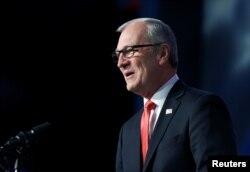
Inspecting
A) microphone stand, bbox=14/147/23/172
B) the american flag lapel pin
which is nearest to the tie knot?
the american flag lapel pin

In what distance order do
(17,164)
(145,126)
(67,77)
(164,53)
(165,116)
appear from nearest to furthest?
(17,164) < (165,116) < (145,126) < (164,53) < (67,77)

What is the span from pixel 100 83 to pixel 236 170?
236cm

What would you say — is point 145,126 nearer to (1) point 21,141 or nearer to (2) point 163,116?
(2) point 163,116

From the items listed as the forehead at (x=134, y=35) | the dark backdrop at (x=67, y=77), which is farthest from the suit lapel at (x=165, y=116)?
the dark backdrop at (x=67, y=77)

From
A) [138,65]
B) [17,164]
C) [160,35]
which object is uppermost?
[160,35]

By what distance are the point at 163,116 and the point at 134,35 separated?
0.45m

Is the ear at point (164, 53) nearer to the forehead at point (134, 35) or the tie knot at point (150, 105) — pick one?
the forehead at point (134, 35)

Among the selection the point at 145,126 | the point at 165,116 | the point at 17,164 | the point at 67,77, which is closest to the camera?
the point at 17,164

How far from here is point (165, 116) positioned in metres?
2.26

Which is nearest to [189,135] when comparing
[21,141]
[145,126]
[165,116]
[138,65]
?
[165,116]

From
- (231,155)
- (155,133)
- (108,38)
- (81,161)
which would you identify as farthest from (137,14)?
(231,155)

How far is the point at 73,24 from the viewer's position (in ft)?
13.4

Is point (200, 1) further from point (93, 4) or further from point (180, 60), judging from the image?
point (93, 4)

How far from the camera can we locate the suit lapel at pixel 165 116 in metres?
2.20
